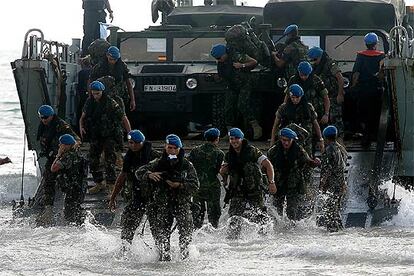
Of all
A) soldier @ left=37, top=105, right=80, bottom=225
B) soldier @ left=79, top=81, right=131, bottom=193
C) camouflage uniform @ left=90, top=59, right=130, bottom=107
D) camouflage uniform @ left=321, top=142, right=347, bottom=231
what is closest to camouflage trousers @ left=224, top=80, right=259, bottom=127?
camouflage uniform @ left=90, top=59, right=130, bottom=107

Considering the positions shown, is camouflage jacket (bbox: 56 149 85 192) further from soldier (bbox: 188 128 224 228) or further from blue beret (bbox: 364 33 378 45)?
blue beret (bbox: 364 33 378 45)

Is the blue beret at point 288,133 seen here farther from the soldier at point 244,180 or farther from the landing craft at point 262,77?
the landing craft at point 262,77

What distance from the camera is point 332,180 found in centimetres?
1242

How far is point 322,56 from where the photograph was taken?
14477 millimetres

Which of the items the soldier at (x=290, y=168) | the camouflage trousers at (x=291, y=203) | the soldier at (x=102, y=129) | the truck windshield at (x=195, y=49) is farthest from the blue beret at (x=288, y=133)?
the truck windshield at (x=195, y=49)

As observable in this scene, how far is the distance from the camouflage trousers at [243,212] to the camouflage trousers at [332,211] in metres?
0.75

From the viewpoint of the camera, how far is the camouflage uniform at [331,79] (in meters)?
14.4

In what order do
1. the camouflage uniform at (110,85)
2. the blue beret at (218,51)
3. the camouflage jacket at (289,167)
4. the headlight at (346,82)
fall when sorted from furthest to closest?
the headlight at (346,82) → the blue beret at (218,51) → the camouflage uniform at (110,85) → the camouflage jacket at (289,167)

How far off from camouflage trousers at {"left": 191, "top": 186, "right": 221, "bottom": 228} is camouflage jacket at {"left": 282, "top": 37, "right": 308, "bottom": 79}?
312 centimetres

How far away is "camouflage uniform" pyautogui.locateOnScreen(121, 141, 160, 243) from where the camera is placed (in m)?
11.0

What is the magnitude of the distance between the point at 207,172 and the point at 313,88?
96.5 inches

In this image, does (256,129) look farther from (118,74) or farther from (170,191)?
(170,191)

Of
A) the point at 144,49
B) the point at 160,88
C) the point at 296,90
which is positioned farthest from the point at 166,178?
the point at 144,49

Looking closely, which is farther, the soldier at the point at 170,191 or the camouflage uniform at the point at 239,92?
the camouflage uniform at the point at 239,92
